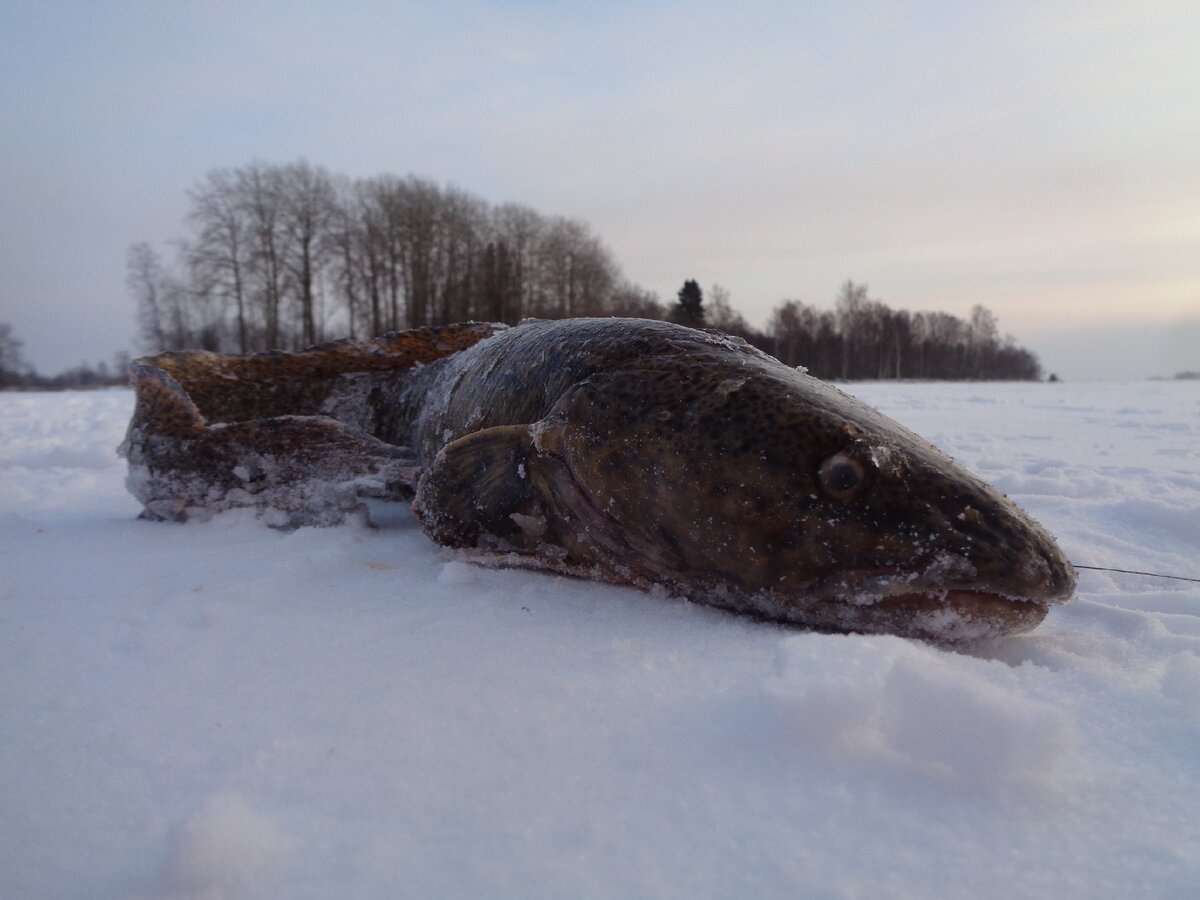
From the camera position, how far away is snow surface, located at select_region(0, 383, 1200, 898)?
867 mm

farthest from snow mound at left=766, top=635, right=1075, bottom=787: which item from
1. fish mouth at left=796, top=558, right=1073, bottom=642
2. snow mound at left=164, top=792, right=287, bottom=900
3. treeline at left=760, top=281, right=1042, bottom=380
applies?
treeline at left=760, top=281, right=1042, bottom=380

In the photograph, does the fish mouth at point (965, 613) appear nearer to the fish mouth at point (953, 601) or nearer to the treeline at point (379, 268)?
the fish mouth at point (953, 601)

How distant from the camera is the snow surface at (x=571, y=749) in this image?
0.87 m

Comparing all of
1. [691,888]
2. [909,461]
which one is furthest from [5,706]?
[909,461]

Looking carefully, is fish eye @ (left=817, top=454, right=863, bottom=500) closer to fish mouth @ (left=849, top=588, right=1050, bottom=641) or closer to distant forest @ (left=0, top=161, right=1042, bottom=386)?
fish mouth @ (left=849, top=588, right=1050, bottom=641)

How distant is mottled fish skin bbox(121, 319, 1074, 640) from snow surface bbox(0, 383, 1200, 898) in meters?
0.12

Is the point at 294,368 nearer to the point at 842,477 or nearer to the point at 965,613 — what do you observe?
the point at 842,477

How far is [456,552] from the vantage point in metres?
2.20

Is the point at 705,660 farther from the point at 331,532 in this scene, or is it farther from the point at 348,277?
the point at 348,277

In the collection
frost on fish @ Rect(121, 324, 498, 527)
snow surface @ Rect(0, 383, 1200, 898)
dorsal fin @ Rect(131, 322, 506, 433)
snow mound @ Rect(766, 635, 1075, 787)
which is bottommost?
snow surface @ Rect(0, 383, 1200, 898)

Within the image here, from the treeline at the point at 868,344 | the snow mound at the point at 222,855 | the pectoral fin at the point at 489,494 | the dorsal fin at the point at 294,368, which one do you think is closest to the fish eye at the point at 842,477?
the pectoral fin at the point at 489,494

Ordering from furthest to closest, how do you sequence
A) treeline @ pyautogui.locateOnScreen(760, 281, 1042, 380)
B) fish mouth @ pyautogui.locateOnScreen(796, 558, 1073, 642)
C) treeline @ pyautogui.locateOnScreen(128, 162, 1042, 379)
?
treeline @ pyautogui.locateOnScreen(760, 281, 1042, 380)
treeline @ pyautogui.locateOnScreen(128, 162, 1042, 379)
fish mouth @ pyautogui.locateOnScreen(796, 558, 1073, 642)

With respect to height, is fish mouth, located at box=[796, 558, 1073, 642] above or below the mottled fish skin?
below

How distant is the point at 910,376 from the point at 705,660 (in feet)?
219
